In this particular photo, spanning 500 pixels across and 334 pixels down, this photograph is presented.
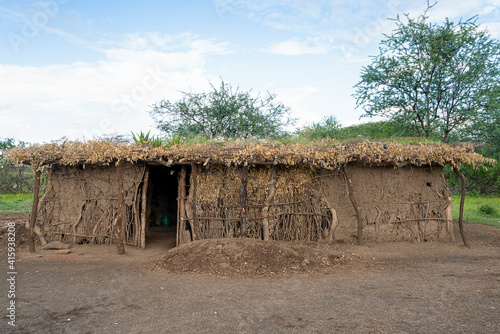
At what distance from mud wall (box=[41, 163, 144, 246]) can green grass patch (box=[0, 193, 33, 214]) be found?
7901 mm

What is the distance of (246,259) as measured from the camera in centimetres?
704

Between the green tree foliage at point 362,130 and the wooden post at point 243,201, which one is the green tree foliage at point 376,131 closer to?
the green tree foliage at point 362,130

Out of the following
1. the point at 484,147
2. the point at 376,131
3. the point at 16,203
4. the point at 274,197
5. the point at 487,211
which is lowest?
the point at 487,211

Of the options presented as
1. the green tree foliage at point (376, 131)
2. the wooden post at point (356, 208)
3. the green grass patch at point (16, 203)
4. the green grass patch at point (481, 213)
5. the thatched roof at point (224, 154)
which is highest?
the green tree foliage at point (376, 131)

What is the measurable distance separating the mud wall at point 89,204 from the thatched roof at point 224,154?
0.61 meters

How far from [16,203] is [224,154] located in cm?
1521

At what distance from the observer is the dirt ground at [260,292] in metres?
4.38

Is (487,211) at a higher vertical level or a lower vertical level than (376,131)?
lower

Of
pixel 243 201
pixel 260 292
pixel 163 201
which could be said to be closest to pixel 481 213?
pixel 243 201

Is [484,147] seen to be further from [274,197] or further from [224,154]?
[224,154]

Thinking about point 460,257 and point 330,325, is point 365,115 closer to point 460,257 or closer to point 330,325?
point 460,257

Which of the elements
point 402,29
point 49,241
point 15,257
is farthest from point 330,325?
point 402,29

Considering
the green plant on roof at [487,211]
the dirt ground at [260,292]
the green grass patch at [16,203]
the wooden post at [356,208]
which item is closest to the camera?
the dirt ground at [260,292]

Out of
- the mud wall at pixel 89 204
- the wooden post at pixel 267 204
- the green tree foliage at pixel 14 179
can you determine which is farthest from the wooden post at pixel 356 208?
the green tree foliage at pixel 14 179
